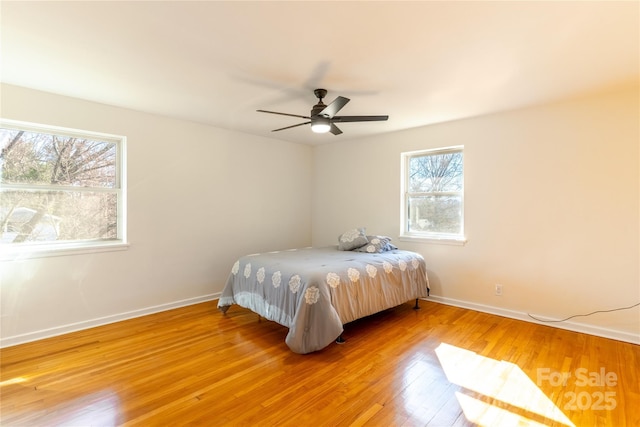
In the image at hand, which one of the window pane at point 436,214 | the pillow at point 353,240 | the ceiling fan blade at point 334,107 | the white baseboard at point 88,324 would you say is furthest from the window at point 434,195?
the white baseboard at point 88,324

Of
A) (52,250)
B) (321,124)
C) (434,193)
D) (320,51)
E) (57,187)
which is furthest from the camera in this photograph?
(434,193)

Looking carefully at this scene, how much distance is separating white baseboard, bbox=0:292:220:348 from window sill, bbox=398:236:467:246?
293cm

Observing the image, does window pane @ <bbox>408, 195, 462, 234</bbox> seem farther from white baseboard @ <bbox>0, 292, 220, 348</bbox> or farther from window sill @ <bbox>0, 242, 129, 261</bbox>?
window sill @ <bbox>0, 242, 129, 261</bbox>

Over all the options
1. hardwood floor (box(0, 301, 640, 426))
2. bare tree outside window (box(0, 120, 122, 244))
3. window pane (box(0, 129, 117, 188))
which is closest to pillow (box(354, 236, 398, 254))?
hardwood floor (box(0, 301, 640, 426))

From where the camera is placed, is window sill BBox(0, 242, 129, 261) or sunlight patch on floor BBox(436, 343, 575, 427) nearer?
sunlight patch on floor BBox(436, 343, 575, 427)

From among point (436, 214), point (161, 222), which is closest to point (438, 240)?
point (436, 214)

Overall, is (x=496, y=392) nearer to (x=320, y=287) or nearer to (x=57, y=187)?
(x=320, y=287)

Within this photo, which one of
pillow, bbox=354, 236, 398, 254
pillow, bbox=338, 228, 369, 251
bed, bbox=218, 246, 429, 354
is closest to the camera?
bed, bbox=218, 246, 429, 354

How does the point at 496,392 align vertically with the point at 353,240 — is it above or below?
below

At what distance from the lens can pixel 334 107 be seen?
8.60 ft

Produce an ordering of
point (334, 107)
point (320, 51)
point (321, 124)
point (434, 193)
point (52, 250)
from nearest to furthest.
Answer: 1. point (320, 51)
2. point (334, 107)
3. point (321, 124)
4. point (52, 250)
5. point (434, 193)

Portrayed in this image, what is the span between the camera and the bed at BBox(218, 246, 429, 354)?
2671 millimetres

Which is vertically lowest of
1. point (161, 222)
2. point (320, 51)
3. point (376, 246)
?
point (376, 246)

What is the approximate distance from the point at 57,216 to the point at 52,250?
0.37 metres
